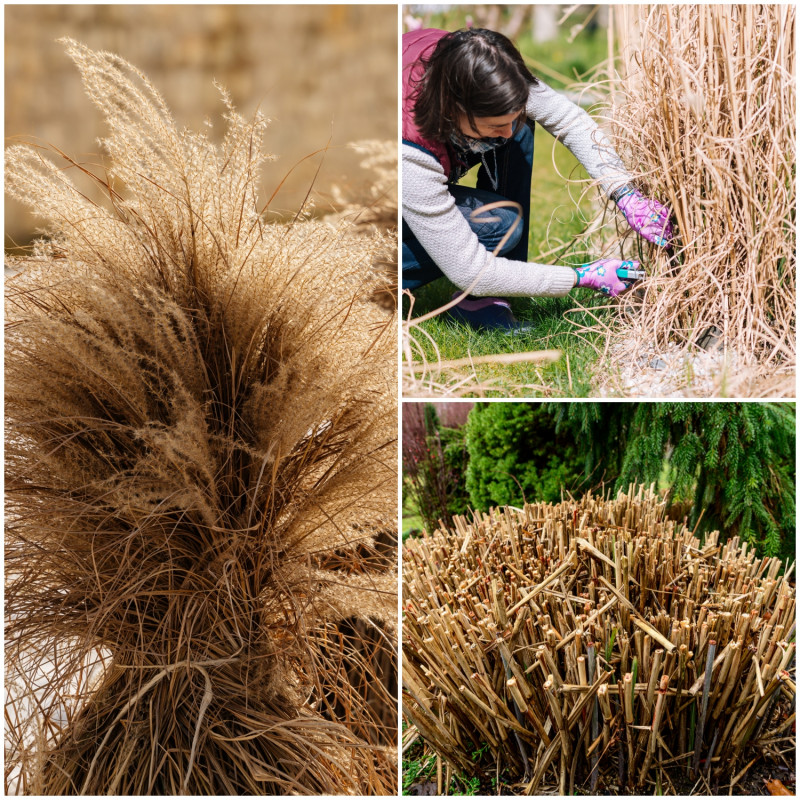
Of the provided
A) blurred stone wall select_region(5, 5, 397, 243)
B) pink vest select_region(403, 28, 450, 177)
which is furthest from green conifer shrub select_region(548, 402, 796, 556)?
blurred stone wall select_region(5, 5, 397, 243)

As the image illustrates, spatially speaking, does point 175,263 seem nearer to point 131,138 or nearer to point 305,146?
point 131,138

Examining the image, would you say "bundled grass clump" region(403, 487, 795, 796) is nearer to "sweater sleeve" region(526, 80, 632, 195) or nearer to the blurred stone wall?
"sweater sleeve" region(526, 80, 632, 195)

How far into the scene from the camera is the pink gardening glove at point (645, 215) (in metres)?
1.16

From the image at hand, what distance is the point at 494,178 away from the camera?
1.24m

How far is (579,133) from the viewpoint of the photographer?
120cm

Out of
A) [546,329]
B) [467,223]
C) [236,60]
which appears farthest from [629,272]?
[236,60]

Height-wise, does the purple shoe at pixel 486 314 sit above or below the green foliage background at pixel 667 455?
above

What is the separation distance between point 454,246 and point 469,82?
0.25m

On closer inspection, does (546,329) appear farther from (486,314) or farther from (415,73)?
(415,73)

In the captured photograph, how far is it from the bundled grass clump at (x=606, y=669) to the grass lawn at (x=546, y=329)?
0.80 ft

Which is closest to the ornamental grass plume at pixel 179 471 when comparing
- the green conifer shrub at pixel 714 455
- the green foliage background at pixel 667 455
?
the green foliage background at pixel 667 455

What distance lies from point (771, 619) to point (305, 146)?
320 centimetres

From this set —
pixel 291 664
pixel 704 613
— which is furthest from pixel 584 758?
pixel 291 664

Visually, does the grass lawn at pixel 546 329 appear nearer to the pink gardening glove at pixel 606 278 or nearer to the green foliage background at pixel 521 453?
the pink gardening glove at pixel 606 278
